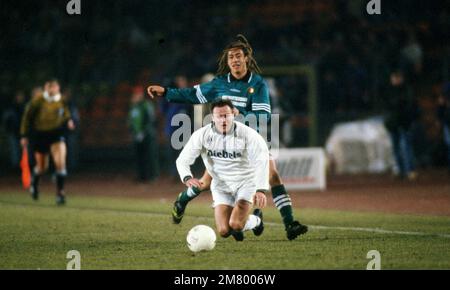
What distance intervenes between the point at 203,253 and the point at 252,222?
1.34 m

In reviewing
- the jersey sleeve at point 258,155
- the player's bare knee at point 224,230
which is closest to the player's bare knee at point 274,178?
Result: the jersey sleeve at point 258,155

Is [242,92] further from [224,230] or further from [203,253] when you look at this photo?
[203,253]

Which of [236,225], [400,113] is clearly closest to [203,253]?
[236,225]

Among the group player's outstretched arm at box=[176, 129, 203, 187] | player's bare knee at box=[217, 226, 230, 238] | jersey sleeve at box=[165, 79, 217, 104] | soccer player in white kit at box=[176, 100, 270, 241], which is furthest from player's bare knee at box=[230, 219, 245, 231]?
jersey sleeve at box=[165, 79, 217, 104]

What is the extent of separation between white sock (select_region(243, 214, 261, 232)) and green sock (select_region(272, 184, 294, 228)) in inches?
11.5

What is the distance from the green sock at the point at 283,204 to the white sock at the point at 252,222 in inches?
11.5

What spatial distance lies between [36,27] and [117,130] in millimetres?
4343

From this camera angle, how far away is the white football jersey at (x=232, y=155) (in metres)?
10.6

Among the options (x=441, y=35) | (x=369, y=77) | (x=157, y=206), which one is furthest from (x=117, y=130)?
(x=157, y=206)

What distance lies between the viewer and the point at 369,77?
25797 mm

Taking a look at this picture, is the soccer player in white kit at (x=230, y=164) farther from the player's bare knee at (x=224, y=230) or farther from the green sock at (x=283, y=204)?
the green sock at (x=283, y=204)

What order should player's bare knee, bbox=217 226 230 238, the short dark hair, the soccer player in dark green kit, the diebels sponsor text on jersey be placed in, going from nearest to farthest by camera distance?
the short dark hair < the diebels sponsor text on jersey < player's bare knee, bbox=217 226 230 238 < the soccer player in dark green kit

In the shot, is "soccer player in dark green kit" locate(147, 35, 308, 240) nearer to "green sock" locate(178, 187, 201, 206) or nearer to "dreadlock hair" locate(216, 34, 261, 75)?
"dreadlock hair" locate(216, 34, 261, 75)

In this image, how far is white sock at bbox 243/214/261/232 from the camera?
11031mm
